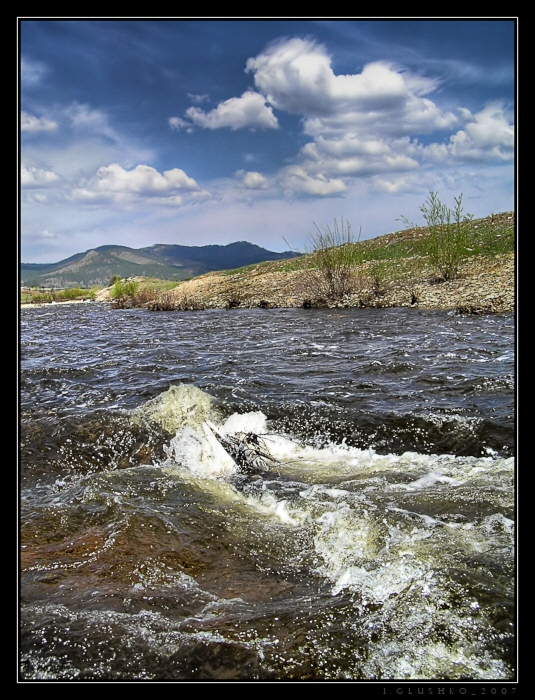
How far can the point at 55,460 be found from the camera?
7547mm

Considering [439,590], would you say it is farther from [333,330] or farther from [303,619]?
[333,330]

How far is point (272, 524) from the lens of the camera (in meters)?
5.28

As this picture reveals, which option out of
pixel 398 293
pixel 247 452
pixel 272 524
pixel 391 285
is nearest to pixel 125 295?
pixel 391 285

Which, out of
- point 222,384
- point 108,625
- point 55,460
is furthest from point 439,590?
point 222,384

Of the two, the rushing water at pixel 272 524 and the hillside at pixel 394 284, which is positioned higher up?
the hillside at pixel 394 284

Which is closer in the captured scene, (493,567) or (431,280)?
(493,567)

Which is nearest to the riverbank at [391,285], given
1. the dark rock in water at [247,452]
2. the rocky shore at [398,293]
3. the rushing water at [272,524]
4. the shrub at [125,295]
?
the rocky shore at [398,293]

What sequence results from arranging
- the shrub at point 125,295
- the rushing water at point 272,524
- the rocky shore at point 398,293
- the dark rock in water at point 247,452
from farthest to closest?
1. the shrub at point 125,295
2. the rocky shore at point 398,293
3. the dark rock in water at point 247,452
4. the rushing water at point 272,524

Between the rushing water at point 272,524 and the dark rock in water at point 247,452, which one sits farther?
the dark rock in water at point 247,452

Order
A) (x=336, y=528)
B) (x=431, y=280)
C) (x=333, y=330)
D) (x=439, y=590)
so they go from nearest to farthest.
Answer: (x=439, y=590) → (x=336, y=528) → (x=333, y=330) → (x=431, y=280)

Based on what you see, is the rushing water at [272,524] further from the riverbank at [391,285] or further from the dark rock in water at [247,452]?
the riverbank at [391,285]

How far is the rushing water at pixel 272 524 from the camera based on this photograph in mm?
3434

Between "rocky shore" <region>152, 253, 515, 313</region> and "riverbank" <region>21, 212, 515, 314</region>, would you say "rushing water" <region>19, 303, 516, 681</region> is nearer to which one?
"rocky shore" <region>152, 253, 515, 313</region>
